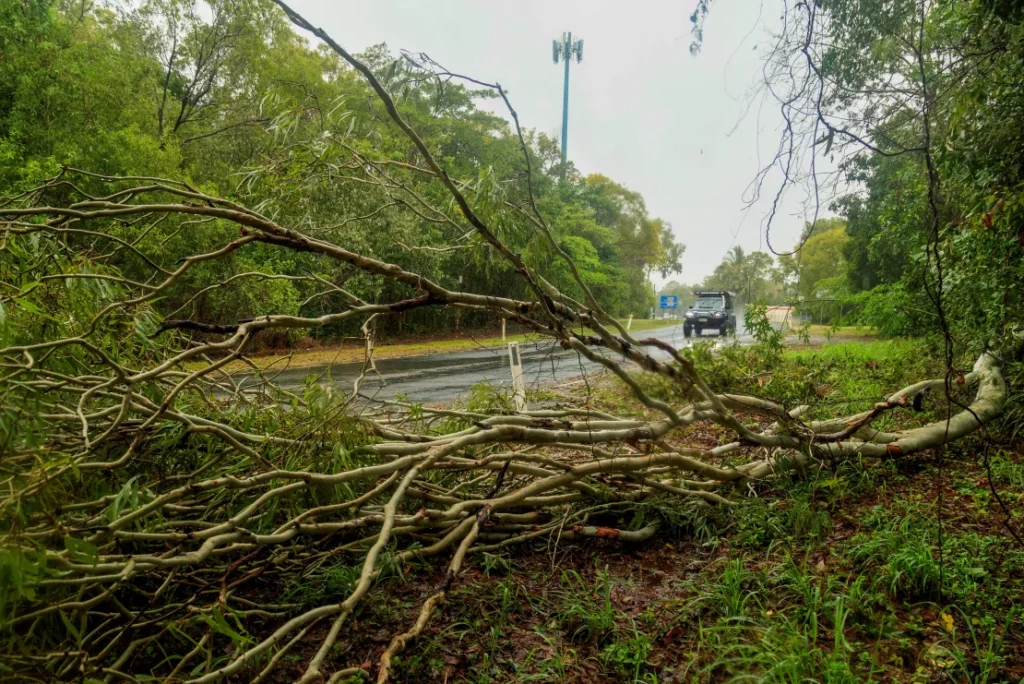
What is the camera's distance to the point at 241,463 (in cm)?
257

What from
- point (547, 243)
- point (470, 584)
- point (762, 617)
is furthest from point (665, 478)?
point (547, 243)

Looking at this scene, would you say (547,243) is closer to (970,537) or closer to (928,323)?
(970,537)

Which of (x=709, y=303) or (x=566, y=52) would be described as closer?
(x=566, y=52)

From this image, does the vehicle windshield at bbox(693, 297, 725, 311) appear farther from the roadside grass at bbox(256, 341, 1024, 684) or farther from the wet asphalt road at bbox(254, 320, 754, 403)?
the roadside grass at bbox(256, 341, 1024, 684)

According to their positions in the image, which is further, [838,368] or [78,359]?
[838,368]

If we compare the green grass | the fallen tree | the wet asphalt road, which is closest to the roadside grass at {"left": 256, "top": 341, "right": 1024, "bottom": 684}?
the green grass

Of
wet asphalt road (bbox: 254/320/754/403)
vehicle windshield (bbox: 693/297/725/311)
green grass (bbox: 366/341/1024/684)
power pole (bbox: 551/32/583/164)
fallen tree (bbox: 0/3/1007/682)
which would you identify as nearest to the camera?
fallen tree (bbox: 0/3/1007/682)

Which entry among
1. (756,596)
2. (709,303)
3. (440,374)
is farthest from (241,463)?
(709,303)

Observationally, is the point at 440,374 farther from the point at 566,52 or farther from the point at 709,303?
the point at 709,303

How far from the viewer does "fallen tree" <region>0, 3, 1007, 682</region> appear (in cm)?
180

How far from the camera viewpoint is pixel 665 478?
353 centimetres

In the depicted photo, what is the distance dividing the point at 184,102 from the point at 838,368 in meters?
18.1

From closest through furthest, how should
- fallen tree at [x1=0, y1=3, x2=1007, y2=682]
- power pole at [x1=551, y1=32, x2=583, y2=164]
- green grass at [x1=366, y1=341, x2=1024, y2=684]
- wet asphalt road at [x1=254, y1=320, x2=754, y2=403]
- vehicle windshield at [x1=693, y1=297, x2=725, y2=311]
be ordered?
fallen tree at [x1=0, y1=3, x2=1007, y2=682] → green grass at [x1=366, y1=341, x2=1024, y2=684] → power pole at [x1=551, y1=32, x2=583, y2=164] → wet asphalt road at [x1=254, y1=320, x2=754, y2=403] → vehicle windshield at [x1=693, y1=297, x2=725, y2=311]

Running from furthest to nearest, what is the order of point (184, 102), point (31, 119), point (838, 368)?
point (184, 102) < point (31, 119) < point (838, 368)
